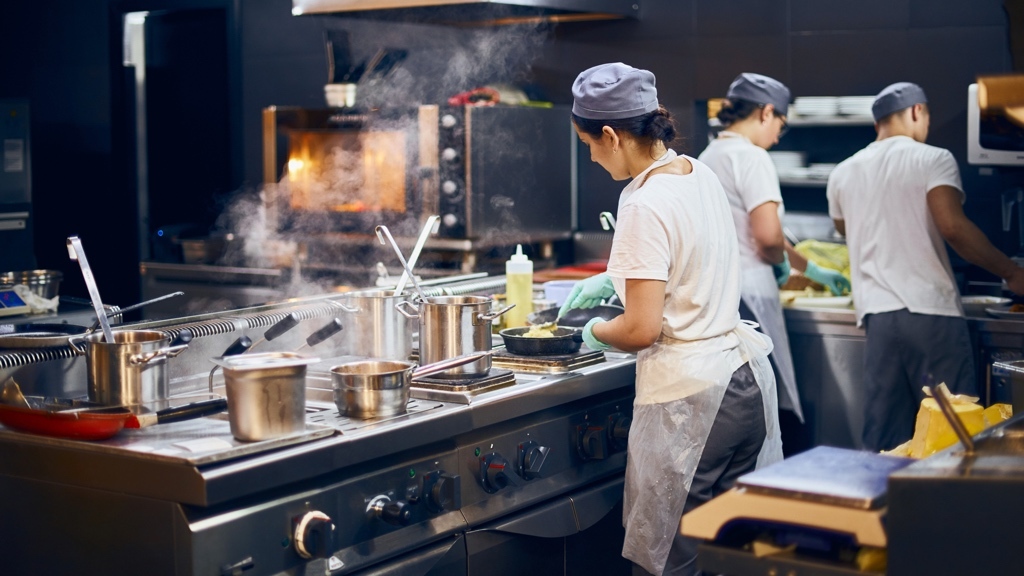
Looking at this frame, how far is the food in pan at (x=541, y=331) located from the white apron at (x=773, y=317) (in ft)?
4.04

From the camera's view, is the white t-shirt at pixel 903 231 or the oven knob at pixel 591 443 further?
the white t-shirt at pixel 903 231

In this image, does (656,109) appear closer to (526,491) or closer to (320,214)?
(526,491)

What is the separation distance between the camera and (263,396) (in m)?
2.22

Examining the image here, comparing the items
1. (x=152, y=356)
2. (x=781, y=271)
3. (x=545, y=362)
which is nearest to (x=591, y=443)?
(x=545, y=362)

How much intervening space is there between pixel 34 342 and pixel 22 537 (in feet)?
1.67

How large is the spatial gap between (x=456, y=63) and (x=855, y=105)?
1.92m

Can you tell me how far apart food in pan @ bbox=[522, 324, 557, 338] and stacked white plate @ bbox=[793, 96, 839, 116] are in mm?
2361

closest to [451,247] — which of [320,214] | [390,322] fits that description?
[320,214]

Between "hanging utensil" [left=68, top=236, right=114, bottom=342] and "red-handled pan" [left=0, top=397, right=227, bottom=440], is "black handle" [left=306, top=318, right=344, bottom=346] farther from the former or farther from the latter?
"hanging utensil" [left=68, top=236, right=114, bottom=342]

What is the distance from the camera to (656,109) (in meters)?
2.75

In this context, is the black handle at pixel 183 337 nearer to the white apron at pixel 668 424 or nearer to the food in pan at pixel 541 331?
the food in pan at pixel 541 331

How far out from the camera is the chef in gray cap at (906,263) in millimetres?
4133

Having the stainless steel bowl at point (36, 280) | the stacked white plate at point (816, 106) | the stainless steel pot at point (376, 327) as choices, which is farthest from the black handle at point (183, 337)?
the stacked white plate at point (816, 106)

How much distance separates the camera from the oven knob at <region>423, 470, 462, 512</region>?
2520mm
